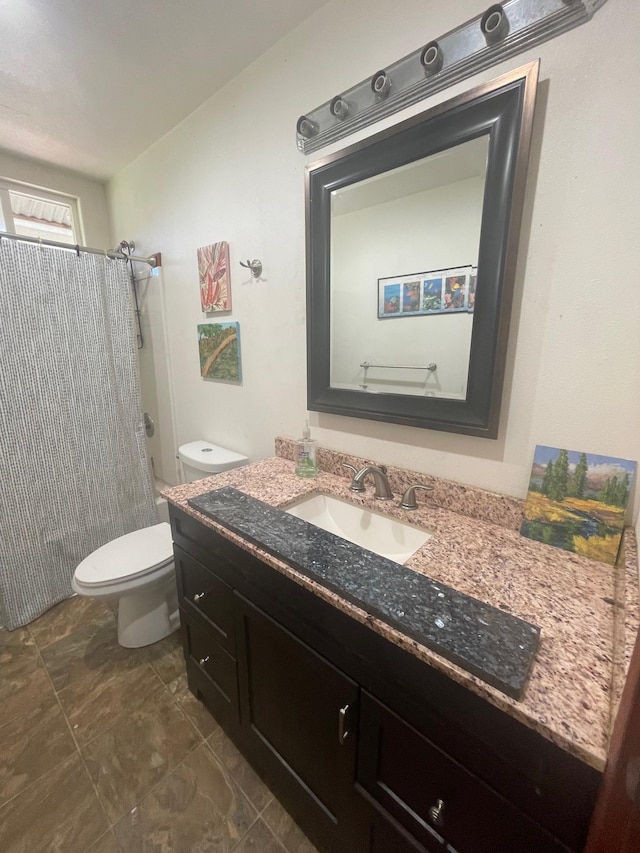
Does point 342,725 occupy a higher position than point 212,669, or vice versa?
point 342,725

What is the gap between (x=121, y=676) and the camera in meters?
1.48

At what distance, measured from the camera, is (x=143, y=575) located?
147cm

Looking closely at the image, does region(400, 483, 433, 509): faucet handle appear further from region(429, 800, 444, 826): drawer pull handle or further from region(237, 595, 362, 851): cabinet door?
region(429, 800, 444, 826): drawer pull handle

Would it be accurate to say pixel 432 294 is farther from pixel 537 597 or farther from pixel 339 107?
pixel 537 597

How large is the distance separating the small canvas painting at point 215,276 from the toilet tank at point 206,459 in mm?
722

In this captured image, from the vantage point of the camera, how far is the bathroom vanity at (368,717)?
1.63ft

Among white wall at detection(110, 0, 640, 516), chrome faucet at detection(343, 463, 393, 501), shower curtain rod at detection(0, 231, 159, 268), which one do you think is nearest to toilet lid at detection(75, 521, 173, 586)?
white wall at detection(110, 0, 640, 516)

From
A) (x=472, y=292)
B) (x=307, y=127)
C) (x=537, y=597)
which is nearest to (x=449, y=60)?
(x=307, y=127)

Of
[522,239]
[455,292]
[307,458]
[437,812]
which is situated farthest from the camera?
[307,458]

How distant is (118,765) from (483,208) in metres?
2.06

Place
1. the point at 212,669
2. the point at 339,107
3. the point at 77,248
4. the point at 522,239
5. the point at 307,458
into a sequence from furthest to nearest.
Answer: the point at 77,248 < the point at 307,458 < the point at 212,669 < the point at 339,107 < the point at 522,239

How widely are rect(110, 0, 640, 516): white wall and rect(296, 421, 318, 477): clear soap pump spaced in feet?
0.26

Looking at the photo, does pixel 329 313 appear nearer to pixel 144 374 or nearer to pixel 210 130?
pixel 210 130

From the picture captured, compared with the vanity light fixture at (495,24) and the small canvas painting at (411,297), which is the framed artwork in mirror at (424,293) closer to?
the small canvas painting at (411,297)
